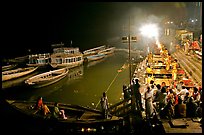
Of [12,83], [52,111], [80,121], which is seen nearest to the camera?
[80,121]

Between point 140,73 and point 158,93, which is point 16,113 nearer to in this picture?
point 158,93

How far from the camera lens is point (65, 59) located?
132ft

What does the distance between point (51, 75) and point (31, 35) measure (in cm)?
A: 7546

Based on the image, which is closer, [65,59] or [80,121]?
[80,121]

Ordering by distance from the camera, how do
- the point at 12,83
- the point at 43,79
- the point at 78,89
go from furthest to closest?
the point at 12,83 < the point at 43,79 < the point at 78,89

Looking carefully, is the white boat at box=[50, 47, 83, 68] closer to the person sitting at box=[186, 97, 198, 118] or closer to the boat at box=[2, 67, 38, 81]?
the boat at box=[2, 67, 38, 81]

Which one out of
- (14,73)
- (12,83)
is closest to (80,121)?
(12,83)

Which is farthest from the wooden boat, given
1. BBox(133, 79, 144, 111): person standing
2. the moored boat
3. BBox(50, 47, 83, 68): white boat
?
BBox(133, 79, 144, 111): person standing

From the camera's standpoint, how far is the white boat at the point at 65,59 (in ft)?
130

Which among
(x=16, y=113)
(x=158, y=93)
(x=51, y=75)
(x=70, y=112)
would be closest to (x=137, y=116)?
(x=158, y=93)

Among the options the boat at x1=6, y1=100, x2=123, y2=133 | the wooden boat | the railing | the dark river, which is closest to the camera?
the boat at x1=6, y1=100, x2=123, y2=133

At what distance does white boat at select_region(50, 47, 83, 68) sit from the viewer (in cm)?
3956

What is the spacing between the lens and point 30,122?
1205 centimetres

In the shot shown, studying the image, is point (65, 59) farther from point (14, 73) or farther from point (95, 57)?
point (95, 57)
